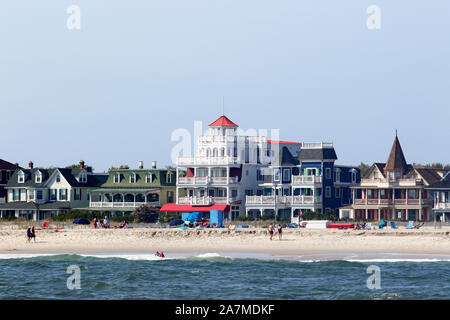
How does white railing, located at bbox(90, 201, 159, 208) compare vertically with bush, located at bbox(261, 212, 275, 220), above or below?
above

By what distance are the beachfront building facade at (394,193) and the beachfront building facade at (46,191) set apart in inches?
1225

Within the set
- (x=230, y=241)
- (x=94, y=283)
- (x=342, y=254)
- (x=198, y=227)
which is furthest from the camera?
(x=198, y=227)

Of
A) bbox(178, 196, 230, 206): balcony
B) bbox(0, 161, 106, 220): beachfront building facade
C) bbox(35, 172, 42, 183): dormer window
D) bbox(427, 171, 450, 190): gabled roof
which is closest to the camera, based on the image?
bbox(427, 171, 450, 190): gabled roof

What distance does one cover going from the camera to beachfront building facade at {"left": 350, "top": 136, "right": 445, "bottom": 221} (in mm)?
91750

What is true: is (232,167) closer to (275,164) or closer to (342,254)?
(275,164)

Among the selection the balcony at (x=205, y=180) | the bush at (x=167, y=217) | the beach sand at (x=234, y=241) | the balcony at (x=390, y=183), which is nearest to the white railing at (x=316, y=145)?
the balcony at (x=390, y=183)

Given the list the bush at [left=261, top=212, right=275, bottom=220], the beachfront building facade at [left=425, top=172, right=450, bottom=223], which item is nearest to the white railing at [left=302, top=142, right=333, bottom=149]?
the bush at [left=261, top=212, right=275, bottom=220]

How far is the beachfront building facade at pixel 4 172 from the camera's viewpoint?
112m

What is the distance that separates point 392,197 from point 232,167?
16.7 metres

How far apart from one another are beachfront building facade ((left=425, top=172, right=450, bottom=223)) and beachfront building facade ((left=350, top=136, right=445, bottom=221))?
714 millimetres

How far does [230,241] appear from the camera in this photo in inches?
2793

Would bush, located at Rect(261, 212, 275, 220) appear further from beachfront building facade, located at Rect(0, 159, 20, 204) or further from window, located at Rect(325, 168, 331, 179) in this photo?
beachfront building facade, located at Rect(0, 159, 20, 204)
